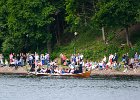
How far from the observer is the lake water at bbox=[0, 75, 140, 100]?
65.8 meters

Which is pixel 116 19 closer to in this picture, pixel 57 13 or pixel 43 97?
pixel 57 13

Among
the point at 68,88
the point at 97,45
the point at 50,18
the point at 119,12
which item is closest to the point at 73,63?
the point at 119,12

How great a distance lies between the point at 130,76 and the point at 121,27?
11.1 m

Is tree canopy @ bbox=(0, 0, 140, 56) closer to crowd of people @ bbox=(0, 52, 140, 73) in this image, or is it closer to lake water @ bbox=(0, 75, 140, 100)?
crowd of people @ bbox=(0, 52, 140, 73)

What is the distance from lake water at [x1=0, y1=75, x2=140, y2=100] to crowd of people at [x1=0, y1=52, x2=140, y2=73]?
3797mm

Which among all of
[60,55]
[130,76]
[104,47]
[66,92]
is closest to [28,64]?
[60,55]

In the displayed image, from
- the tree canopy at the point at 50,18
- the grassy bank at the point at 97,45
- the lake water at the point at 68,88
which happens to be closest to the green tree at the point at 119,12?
the tree canopy at the point at 50,18

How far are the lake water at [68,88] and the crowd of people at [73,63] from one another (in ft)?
12.5

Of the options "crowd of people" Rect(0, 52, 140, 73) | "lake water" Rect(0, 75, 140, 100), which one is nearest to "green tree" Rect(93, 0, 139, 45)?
"crowd of people" Rect(0, 52, 140, 73)

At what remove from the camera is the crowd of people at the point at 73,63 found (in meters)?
88.0

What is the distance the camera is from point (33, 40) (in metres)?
105

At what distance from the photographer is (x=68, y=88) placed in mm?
73562

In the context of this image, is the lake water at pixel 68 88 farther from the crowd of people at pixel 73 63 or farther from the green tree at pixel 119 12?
the green tree at pixel 119 12

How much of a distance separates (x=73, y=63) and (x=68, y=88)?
17819mm
